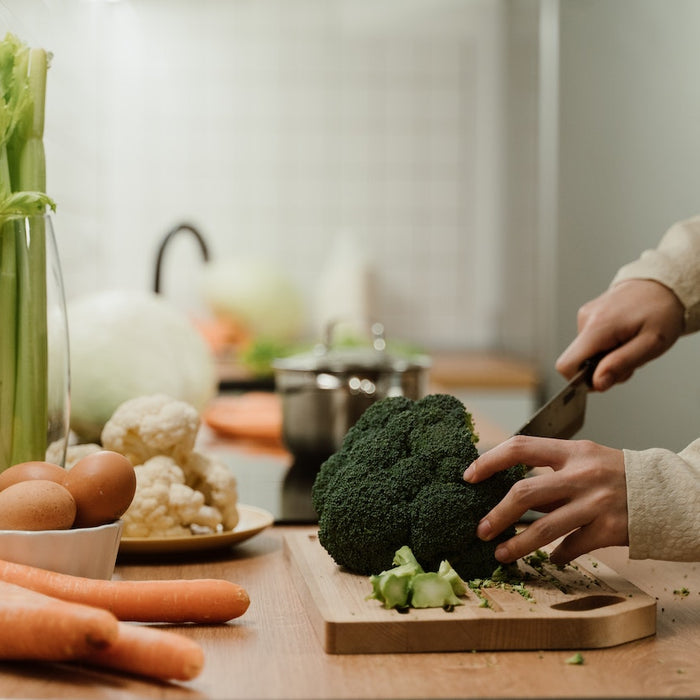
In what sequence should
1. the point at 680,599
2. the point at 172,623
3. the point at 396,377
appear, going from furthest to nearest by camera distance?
the point at 396,377 < the point at 680,599 < the point at 172,623

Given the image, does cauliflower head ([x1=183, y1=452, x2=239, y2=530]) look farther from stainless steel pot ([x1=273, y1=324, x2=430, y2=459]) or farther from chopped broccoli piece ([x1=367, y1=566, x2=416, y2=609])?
stainless steel pot ([x1=273, y1=324, x2=430, y2=459])

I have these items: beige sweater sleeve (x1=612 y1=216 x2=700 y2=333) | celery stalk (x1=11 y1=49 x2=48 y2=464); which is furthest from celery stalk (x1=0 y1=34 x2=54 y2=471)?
beige sweater sleeve (x1=612 y1=216 x2=700 y2=333)

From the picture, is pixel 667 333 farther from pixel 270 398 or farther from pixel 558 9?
pixel 558 9

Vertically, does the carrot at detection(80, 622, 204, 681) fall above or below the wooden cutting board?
above

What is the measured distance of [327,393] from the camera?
173 centimetres

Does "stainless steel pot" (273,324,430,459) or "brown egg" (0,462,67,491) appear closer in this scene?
"brown egg" (0,462,67,491)

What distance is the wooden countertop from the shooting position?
77 centimetres

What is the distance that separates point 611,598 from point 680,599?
15 cm

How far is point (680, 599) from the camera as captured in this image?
1065 mm

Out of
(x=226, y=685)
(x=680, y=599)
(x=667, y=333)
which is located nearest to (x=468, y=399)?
(x=667, y=333)

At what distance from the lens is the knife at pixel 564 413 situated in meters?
1.23

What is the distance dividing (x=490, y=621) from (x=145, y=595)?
30 centimetres

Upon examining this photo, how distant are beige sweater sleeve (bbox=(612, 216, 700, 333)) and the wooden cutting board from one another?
0.63 metres

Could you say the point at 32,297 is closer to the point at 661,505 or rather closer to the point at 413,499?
the point at 413,499
